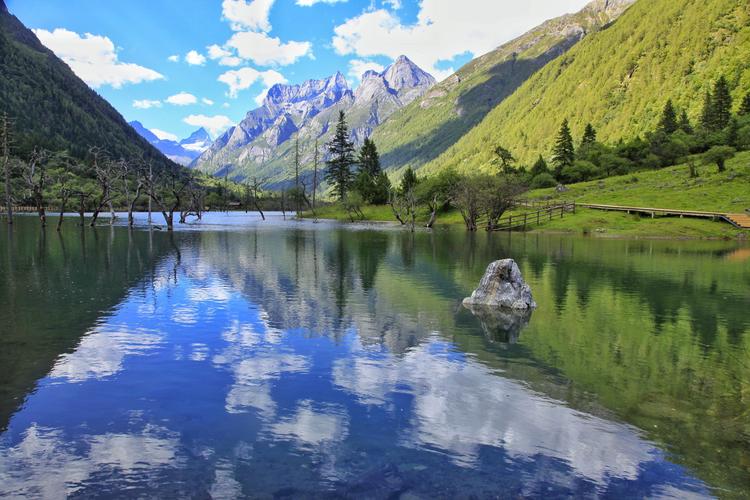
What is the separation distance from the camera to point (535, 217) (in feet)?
324

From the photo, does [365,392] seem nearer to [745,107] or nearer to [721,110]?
[721,110]

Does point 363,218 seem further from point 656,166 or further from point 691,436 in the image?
point 691,436

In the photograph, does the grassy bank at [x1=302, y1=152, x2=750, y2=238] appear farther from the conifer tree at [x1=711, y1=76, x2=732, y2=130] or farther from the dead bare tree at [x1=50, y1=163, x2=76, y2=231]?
the dead bare tree at [x1=50, y1=163, x2=76, y2=231]

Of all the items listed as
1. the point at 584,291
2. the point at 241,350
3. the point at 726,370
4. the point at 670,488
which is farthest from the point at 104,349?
the point at 584,291

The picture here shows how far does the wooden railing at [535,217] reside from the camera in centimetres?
9362

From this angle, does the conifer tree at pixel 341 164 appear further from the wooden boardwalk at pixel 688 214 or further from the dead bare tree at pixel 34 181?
the wooden boardwalk at pixel 688 214

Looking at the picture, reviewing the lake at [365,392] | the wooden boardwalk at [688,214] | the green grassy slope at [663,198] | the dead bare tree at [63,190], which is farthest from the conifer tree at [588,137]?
the dead bare tree at [63,190]

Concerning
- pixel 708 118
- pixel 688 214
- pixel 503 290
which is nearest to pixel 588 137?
pixel 708 118

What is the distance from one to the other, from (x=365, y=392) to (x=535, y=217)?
90.4m

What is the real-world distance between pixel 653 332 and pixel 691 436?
445 inches

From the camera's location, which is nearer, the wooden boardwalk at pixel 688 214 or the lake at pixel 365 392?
the lake at pixel 365 392

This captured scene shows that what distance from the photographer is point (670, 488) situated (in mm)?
10219

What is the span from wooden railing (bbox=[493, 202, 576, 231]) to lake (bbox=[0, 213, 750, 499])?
6052 cm

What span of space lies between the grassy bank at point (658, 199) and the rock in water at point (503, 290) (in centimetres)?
6078
